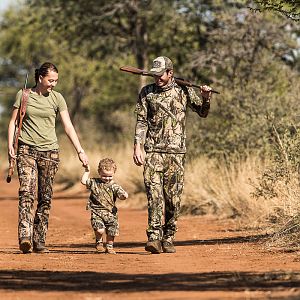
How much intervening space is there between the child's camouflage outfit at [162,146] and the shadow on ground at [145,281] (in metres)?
2.59

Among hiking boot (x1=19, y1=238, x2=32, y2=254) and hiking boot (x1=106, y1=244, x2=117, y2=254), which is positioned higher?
hiking boot (x1=19, y1=238, x2=32, y2=254)

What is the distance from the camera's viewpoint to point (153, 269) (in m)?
11.1

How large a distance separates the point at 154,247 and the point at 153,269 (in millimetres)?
1915

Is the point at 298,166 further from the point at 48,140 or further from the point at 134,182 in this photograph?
the point at 134,182

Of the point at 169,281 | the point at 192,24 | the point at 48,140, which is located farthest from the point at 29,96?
the point at 192,24

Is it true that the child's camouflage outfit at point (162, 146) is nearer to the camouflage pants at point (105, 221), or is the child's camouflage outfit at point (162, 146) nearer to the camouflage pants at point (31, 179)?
the camouflage pants at point (105, 221)

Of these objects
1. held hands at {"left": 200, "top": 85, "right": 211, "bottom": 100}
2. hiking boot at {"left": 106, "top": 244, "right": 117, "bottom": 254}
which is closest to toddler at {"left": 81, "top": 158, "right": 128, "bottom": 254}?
hiking boot at {"left": 106, "top": 244, "right": 117, "bottom": 254}

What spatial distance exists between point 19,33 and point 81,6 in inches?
752

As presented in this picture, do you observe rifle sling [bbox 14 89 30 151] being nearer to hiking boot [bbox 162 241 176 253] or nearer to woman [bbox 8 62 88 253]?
woman [bbox 8 62 88 253]

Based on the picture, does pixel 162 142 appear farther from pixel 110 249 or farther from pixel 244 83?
pixel 244 83

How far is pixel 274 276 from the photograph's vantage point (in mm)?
10008

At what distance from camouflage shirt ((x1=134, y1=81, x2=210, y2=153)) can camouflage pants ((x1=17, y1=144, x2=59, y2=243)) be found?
3.35ft

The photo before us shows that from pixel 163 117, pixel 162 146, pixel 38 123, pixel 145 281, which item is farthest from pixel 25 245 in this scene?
pixel 145 281

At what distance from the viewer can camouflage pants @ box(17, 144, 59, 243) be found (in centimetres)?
1348
